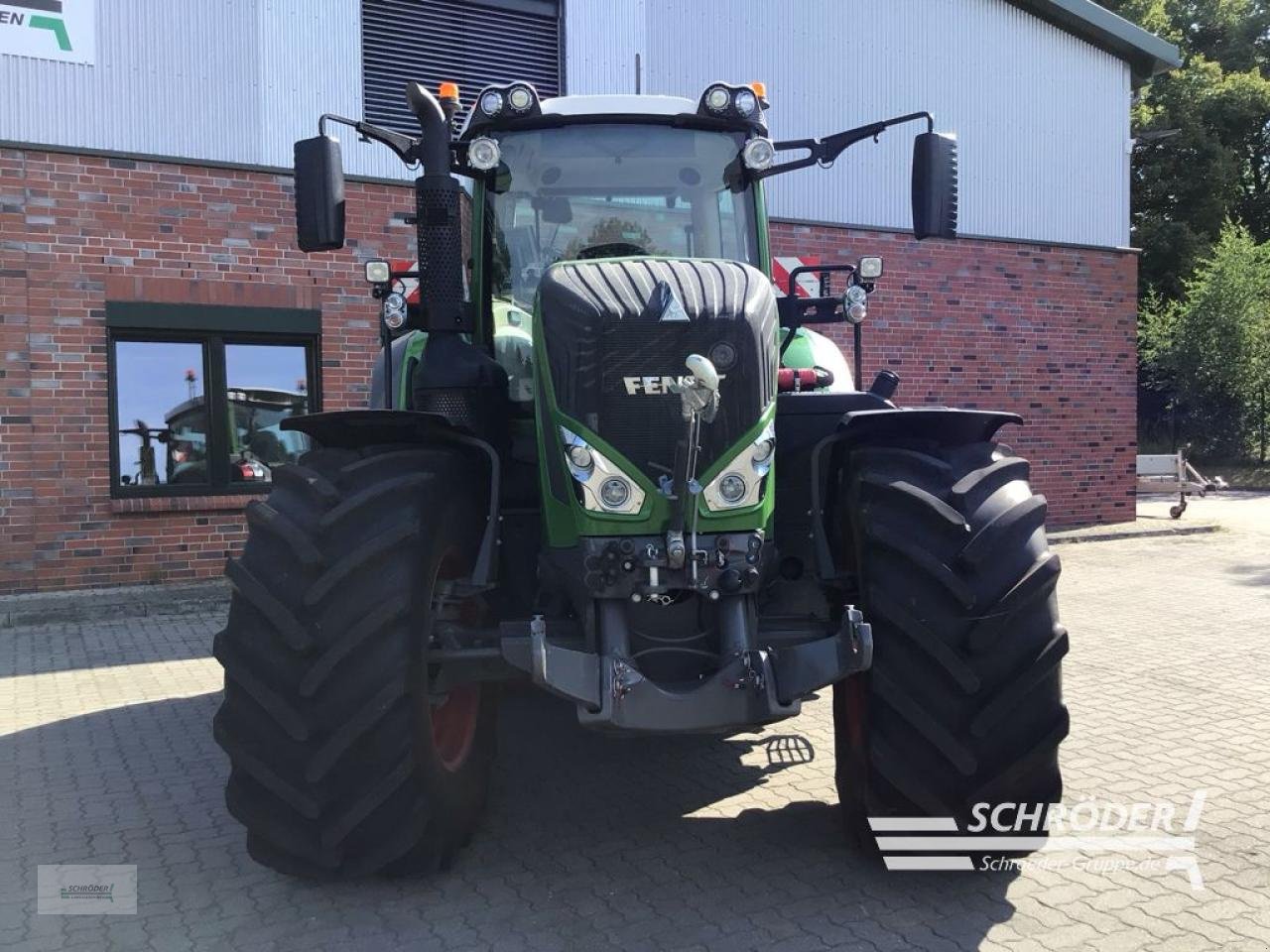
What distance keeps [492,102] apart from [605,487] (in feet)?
6.41

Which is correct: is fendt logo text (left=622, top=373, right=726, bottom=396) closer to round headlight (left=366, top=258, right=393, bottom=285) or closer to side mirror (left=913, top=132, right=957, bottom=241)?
side mirror (left=913, top=132, right=957, bottom=241)

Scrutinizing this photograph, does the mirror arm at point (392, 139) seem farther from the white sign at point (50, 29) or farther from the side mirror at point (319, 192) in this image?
the white sign at point (50, 29)

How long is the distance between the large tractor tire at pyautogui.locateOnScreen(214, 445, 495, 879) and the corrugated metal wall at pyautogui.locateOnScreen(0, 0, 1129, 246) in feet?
24.8

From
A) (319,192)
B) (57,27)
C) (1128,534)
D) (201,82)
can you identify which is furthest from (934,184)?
(1128,534)

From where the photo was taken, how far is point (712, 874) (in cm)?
371

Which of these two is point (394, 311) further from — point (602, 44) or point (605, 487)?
point (602, 44)

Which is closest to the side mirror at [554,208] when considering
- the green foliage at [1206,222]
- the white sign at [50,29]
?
the white sign at [50,29]

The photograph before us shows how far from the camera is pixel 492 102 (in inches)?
175

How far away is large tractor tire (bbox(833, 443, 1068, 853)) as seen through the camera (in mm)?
3385

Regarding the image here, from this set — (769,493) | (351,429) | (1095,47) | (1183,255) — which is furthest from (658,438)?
(1183,255)

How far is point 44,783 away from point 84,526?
5.01m

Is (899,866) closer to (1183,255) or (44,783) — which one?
(44,783)

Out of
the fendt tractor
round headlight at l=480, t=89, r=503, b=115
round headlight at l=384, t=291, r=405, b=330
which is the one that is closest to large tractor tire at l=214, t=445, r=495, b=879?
the fendt tractor

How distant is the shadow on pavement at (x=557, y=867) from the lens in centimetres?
333
